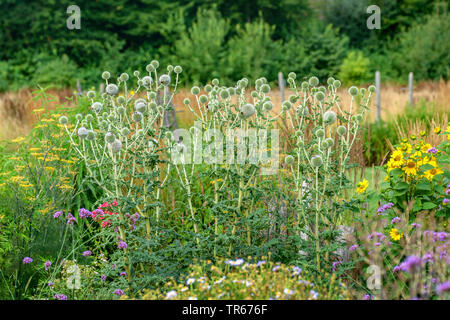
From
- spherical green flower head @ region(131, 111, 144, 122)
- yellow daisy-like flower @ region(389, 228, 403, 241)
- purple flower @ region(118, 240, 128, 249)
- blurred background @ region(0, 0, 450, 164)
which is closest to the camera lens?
spherical green flower head @ region(131, 111, 144, 122)

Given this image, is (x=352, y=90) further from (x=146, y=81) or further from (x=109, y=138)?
(x=109, y=138)

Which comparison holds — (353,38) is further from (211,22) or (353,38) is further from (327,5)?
(211,22)

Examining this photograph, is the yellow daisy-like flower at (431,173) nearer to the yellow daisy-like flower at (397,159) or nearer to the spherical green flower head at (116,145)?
the yellow daisy-like flower at (397,159)

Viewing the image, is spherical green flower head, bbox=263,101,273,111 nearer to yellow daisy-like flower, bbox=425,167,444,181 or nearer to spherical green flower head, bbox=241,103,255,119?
spherical green flower head, bbox=241,103,255,119

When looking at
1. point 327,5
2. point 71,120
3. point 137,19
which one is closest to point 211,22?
point 137,19

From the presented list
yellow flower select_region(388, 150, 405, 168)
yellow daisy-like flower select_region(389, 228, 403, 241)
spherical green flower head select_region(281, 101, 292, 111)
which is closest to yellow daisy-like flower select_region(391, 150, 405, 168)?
yellow flower select_region(388, 150, 405, 168)

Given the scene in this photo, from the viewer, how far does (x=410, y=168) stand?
3.73 meters

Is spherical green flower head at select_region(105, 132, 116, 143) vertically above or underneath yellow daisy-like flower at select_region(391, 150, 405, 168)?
above

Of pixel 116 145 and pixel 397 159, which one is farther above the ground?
pixel 116 145

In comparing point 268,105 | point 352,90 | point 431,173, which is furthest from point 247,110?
point 431,173

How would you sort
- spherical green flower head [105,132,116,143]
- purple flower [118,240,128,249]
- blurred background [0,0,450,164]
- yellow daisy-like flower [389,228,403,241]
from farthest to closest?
blurred background [0,0,450,164]
yellow daisy-like flower [389,228,403,241]
purple flower [118,240,128,249]
spherical green flower head [105,132,116,143]

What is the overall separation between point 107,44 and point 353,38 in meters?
14.5

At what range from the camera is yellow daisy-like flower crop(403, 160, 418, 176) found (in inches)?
147

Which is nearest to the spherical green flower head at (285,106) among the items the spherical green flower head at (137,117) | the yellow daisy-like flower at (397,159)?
the spherical green flower head at (137,117)
